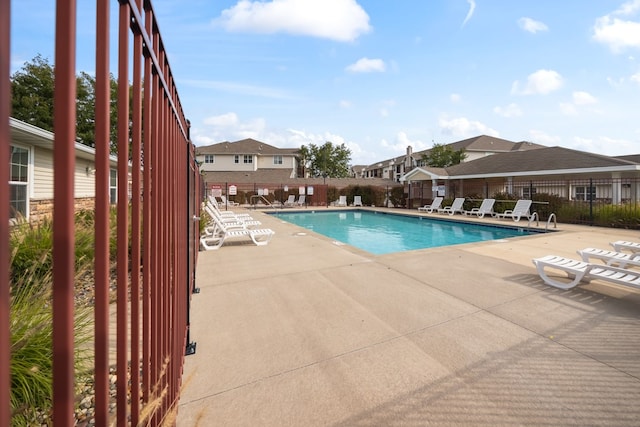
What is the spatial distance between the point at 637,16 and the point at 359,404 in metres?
12.7

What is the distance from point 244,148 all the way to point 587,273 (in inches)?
1674

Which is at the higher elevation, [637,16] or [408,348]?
[637,16]

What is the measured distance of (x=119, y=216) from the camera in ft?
3.36

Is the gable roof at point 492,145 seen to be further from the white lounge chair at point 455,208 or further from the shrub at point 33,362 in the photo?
the shrub at point 33,362

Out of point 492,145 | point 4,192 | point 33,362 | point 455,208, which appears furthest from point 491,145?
point 4,192

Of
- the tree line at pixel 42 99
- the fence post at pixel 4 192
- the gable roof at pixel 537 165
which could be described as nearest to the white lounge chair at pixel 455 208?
the gable roof at pixel 537 165

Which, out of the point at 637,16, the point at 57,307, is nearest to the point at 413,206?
the point at 637,16

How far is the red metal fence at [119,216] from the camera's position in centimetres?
62

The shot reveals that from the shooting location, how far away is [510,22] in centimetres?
1198

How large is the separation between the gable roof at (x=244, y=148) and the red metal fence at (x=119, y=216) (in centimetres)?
4273

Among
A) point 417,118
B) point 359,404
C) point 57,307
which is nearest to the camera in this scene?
point 57,307

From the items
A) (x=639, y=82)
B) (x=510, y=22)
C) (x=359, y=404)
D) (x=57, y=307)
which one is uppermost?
(x=510, y=22)

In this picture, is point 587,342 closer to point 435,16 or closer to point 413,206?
point 435,16

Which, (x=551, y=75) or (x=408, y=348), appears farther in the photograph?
(x=551, y=75)
